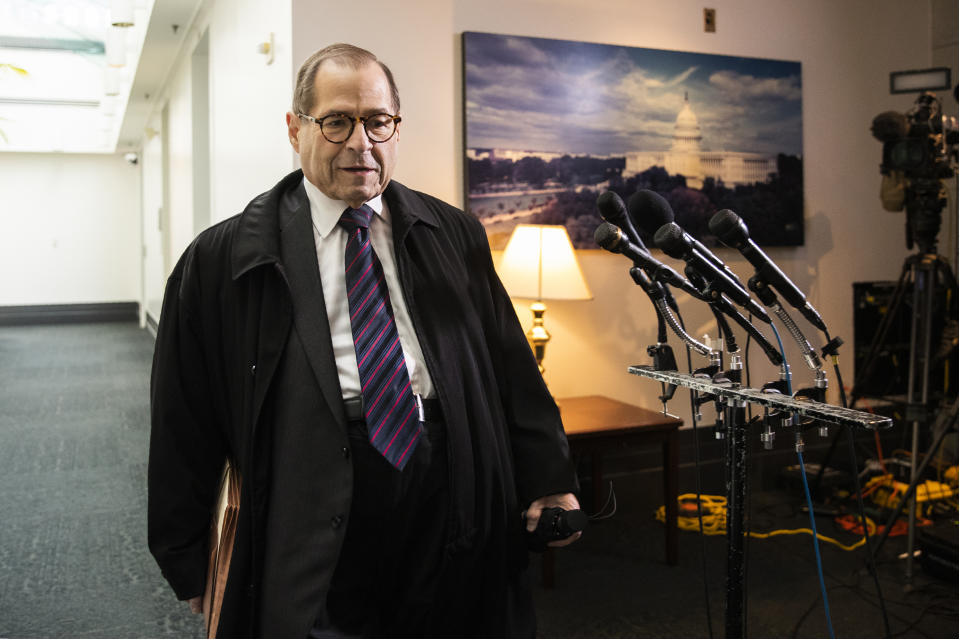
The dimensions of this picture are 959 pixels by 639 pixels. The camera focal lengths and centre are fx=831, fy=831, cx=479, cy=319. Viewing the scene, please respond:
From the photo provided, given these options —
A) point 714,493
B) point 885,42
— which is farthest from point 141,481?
point 885,42

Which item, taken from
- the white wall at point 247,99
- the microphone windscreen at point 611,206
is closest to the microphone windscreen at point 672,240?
the microphone windscreen at point 611,206

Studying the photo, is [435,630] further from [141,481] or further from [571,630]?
[141,481]

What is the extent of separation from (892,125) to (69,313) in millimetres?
13816

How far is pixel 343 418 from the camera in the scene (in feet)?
4.34

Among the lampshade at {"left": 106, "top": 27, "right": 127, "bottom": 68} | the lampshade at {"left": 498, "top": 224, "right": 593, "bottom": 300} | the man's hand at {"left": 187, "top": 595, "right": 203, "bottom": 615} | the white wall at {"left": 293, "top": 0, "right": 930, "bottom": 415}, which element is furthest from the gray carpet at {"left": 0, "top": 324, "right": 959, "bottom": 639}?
the lampshade at {"left": 106, "top": 27, "right": 127, "bottom": 68}

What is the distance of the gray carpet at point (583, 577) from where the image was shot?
2.66 meters

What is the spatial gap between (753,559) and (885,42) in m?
2.90

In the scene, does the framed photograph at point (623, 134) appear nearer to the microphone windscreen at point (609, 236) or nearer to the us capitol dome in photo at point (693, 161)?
the us capitol dome in photo at point (693, 161)

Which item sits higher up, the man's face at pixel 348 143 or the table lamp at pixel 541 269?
the man's face at pixel 348 143

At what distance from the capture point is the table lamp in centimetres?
315

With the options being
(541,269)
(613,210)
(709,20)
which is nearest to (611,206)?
(613,210)

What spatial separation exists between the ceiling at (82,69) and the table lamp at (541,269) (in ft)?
7.22

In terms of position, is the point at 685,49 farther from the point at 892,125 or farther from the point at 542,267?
the point at 542,267

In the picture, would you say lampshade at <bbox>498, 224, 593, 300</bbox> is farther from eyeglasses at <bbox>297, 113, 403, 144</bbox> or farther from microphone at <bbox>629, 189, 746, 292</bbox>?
eyeglasses at <bbox>297, 113, 403, 144</bbox>
